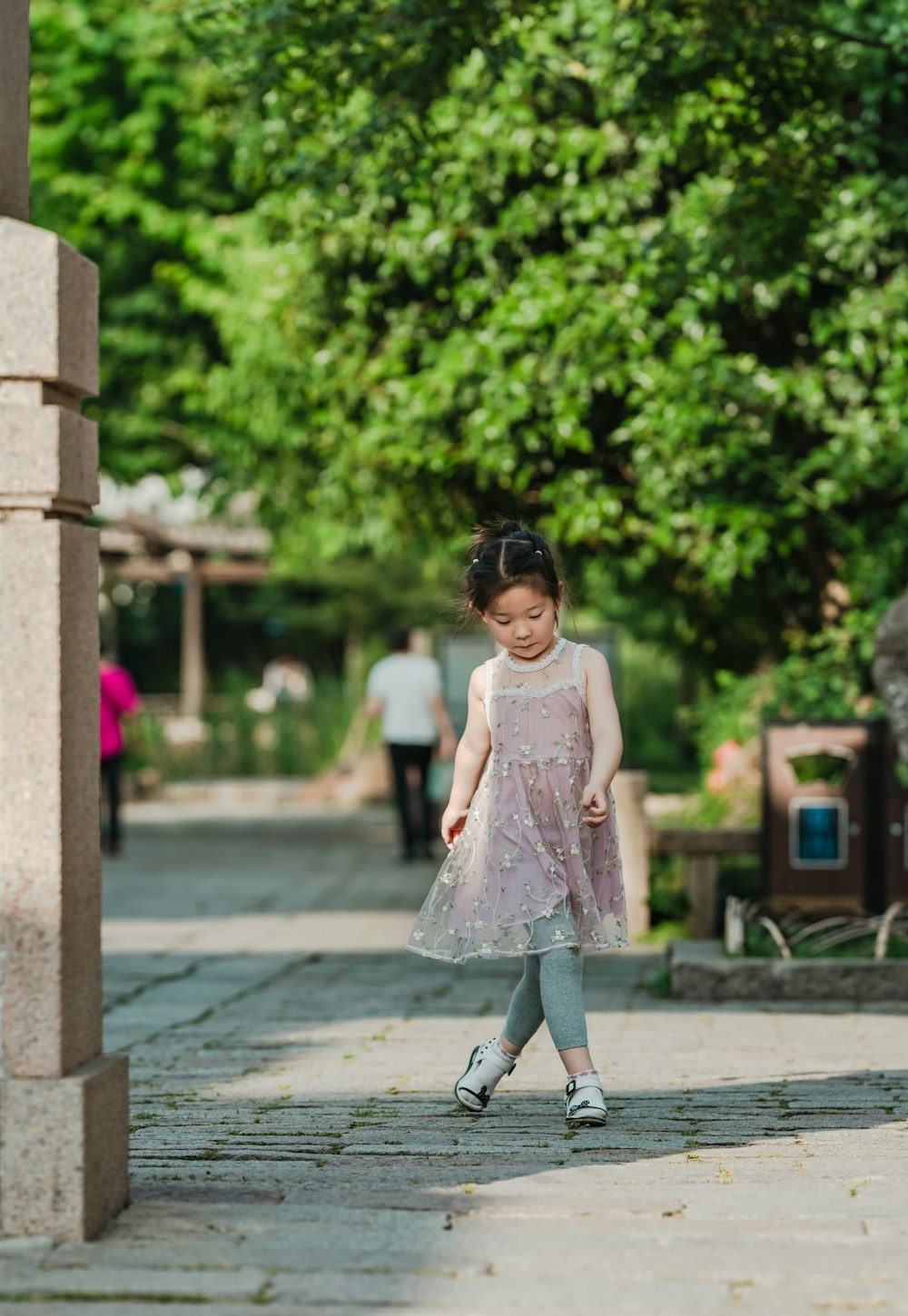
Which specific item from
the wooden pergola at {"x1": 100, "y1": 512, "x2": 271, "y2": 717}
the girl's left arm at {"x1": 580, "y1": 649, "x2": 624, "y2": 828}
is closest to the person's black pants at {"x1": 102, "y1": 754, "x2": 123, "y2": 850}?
the girl's left arm at {"x1": 580, "y1": 649, "x2": 624, "y2": 828}

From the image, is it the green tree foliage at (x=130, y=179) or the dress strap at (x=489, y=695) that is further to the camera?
the green tree foliage at (x=130, y=179)

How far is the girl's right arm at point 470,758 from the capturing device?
522 centimetres

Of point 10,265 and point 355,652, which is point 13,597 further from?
point 355,652

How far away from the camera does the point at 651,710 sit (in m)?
27.2

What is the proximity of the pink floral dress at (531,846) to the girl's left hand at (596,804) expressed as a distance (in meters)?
0.12

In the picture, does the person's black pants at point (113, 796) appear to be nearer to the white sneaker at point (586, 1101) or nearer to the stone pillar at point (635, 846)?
the stone pillar at point (635, 846)

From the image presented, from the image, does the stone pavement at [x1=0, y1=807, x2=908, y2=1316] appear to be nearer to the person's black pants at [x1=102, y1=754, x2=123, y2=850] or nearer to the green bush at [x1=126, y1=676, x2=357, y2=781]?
the person's black pants at [x1=102, y1=754, x2=123, y2=850]

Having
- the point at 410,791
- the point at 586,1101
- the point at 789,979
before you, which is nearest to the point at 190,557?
the point at 410,791

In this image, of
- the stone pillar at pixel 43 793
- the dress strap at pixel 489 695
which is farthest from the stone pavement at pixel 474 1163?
the dress strap at pixel 489 695

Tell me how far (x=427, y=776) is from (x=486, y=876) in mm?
10097

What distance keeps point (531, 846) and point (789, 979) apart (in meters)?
2.88

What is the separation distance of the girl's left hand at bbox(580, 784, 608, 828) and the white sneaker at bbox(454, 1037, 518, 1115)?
706mm

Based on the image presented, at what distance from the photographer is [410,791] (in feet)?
48.8

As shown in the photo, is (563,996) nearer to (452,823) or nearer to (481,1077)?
(481,1077)
